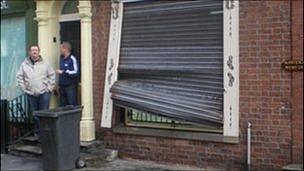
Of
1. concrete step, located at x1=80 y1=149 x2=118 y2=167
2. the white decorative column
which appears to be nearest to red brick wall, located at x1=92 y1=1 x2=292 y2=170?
concrete step, located at x1=80 y1=149 x2=118 y2=167

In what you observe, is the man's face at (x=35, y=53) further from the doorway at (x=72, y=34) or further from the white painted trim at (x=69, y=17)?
the white painted trim at (x=69, y=17)

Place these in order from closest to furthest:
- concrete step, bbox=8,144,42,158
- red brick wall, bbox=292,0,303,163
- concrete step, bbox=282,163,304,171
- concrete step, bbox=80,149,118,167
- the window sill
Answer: concrete step, bbox=282,163,304,171 < red brick wall, bbox=292,0,303,163 < the window sill < concrete step, bbox=80,149,118,167 < concrete step, bbox=8,144,42,158

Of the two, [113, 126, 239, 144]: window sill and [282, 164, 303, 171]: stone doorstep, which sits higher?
[113, 126, 239, 144]: window sill

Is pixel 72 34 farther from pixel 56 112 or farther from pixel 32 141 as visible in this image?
pixel 56 112

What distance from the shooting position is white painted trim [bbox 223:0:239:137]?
816cm

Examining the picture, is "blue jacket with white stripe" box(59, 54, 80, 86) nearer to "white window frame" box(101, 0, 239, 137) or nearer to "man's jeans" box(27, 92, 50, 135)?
"man's jeans" box(27, 92, 50, 135)

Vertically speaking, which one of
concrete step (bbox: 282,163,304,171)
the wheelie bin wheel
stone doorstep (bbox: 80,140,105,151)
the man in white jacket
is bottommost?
the wheelie bin wheel

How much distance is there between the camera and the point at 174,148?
8.97 metres

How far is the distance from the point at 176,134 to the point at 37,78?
283 centimetres

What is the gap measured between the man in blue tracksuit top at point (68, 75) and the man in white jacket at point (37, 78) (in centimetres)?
18

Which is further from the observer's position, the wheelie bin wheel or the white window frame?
the wheelie bin wheel

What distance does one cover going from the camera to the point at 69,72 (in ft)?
33.1

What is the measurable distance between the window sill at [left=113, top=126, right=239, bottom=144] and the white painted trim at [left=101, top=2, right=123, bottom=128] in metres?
0.32

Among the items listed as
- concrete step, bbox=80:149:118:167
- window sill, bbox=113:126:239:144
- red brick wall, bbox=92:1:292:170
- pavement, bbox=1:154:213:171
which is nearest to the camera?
red brick wall, bbox=92:1:292:170
